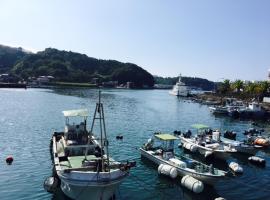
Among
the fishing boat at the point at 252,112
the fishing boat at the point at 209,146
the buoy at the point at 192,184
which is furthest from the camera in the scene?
the fishing boat at the point at 252,112

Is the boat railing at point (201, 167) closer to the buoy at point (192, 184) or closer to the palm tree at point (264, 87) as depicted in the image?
the buoy at point (192, 184)

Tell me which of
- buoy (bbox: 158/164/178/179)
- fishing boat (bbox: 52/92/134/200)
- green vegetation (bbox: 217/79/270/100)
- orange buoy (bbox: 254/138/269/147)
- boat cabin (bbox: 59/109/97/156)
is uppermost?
green vegetation (bbox: 217/79/270/100)

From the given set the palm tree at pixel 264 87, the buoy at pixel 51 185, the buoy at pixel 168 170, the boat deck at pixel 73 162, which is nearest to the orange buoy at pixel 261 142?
the buoy at pixel 168 170

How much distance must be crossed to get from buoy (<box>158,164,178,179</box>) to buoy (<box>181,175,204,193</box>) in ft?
6.38

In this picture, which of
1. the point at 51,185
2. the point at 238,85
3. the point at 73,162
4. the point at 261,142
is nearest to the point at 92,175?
the point at 73,162

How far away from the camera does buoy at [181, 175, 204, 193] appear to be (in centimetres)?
3500

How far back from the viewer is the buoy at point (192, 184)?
3500cm

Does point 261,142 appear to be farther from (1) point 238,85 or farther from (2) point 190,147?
(1) point 238,85

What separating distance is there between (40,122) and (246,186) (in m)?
57.4

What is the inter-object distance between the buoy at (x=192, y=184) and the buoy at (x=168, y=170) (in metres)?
1.94

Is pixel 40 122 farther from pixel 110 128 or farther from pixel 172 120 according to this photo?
pixel 172 120

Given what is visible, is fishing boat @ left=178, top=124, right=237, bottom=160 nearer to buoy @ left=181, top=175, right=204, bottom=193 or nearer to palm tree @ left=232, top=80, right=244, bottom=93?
buoy @ left=181, top=175, right=204, bottom=193

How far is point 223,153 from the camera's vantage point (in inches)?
1944

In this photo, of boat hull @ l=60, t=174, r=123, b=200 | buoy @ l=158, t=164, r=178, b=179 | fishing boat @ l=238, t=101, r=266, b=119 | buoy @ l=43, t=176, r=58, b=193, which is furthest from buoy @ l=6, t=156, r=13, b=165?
fishing boat @ l=238, t=101, r=266, b=119
